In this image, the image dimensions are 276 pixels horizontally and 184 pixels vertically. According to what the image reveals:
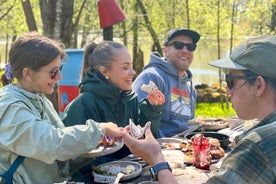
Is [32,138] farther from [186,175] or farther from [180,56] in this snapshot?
[180,56]

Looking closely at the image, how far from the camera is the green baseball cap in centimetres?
192

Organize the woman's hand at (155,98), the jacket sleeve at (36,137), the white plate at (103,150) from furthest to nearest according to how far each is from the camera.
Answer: the woman's hand at (155,98)
the white plate at (103,150)
the jacket sleeve at (36,137)

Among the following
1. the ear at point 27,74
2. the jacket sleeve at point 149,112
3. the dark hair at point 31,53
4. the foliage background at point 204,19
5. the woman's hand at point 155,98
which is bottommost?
the foliage background at point 204,19

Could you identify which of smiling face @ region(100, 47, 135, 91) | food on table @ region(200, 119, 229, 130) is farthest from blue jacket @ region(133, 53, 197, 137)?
smiling face @ region(100, 47, 135, 91)

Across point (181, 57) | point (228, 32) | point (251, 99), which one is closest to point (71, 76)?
point (181, 57)

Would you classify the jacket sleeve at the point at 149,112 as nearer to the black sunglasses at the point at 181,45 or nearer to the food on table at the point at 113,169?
the food on table at the point at 113,169

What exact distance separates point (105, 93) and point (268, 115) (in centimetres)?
168

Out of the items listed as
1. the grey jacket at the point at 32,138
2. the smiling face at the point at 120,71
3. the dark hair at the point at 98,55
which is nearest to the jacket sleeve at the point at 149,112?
the smiling face at the point at 120,71

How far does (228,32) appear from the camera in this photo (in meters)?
14.9

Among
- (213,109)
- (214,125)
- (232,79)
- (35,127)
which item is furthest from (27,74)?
(213,109)

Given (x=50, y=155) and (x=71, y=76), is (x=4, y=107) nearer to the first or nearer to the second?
(x=50, y=155)

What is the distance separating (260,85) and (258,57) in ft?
0.41

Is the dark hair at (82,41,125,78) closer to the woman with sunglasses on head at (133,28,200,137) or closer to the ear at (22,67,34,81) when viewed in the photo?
the woman with sunglasses on head at (133,28,200,137)

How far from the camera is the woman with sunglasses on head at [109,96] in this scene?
329 centimetres
